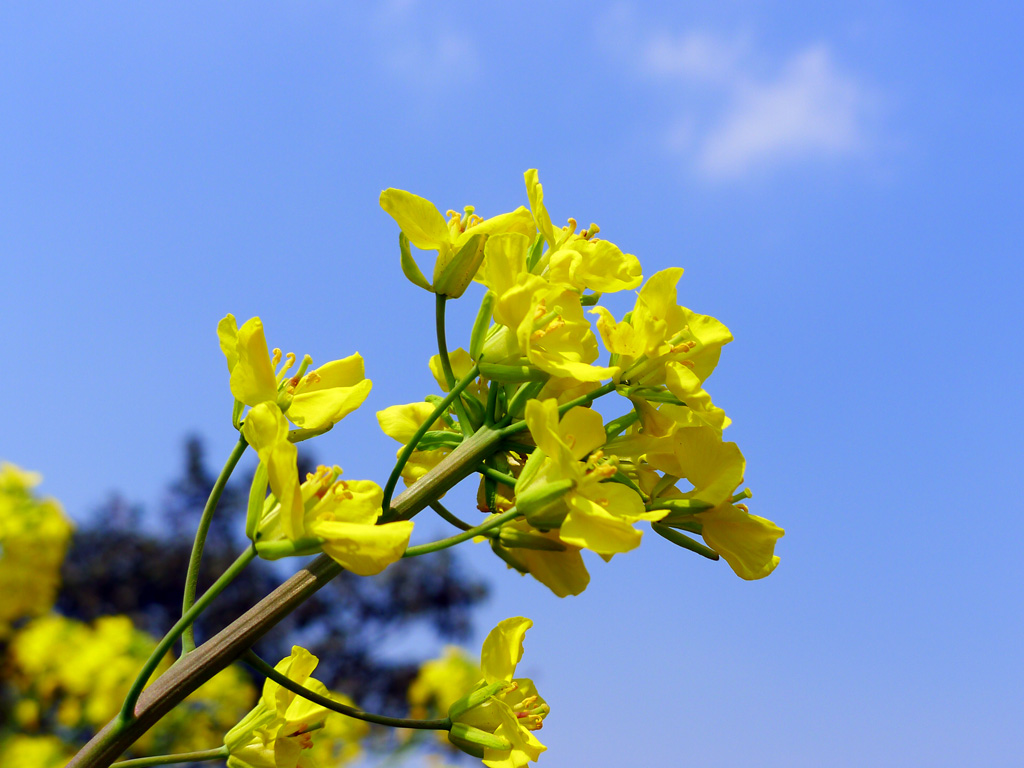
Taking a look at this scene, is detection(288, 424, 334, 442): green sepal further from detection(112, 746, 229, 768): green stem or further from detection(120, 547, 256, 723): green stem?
detection(112, 746, 229, 768): green stem

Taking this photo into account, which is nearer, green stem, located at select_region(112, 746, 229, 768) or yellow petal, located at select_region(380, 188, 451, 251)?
green stem, located at select_region(112, 746, 229, 768)

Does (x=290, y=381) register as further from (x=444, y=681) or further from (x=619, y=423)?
(x=444, y=681)

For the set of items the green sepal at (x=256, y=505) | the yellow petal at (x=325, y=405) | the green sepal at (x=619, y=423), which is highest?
the yellow petal at (x=325, y=405)

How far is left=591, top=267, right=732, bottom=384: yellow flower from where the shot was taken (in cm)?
147

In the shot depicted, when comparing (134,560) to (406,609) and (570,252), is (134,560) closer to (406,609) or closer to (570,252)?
(406,609)

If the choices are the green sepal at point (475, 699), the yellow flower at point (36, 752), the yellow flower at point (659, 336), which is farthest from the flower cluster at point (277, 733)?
the yellow flower at point (36, 752)

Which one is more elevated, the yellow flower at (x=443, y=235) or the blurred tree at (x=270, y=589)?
the blurred tree at (x=270, y=589)

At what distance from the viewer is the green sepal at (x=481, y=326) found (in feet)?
4.83

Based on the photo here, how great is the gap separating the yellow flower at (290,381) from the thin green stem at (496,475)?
27cm

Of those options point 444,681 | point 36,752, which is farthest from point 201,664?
point 36,752

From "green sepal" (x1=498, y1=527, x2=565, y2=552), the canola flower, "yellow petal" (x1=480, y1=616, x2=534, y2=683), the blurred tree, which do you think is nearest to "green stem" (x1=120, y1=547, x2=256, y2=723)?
the canola flower

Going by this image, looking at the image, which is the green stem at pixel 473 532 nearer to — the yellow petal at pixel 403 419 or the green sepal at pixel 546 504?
the green sepal at pixel 546 504

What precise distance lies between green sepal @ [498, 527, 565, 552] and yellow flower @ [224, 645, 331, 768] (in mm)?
537

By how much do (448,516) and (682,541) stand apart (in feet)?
1.42
